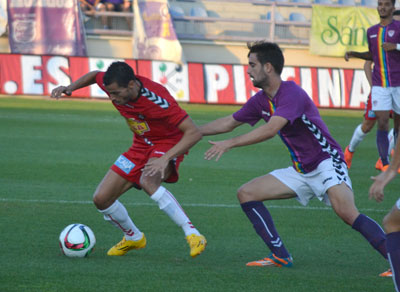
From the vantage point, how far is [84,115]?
672 inches

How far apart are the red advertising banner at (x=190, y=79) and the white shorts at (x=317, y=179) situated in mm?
15077

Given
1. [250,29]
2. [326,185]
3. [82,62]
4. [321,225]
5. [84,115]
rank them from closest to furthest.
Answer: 1. [326,185]
2. [321,225]
3. [84,115]
4. [82,62]
5. [250,29]

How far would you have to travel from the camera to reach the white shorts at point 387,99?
9.75m

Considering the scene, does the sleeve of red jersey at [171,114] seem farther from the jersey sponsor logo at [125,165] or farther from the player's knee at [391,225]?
the player's knee at [391,225]

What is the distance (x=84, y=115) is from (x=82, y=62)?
3984 mm

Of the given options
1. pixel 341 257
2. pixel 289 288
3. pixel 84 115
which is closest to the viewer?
pixel 289 288

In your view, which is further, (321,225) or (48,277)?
(321,225)

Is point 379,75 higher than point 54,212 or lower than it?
higher

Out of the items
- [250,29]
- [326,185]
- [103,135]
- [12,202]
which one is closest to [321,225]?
[326,185]

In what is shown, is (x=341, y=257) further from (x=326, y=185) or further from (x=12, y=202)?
(x=12, y=202)

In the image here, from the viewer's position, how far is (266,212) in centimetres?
562

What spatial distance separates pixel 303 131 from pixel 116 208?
1638mm

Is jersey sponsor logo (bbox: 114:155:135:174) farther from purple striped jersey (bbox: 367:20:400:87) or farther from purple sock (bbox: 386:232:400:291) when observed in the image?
purple striped jersey (bbox: 367:20:400:87)

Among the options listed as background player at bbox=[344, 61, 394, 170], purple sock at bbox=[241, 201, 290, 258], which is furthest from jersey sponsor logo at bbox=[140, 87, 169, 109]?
background player at bbox=[344, 61, 394, 170]
